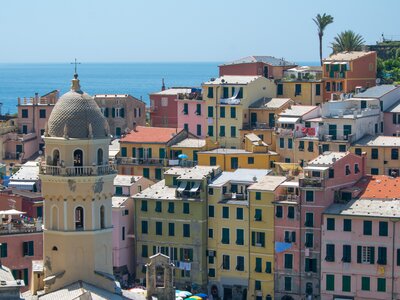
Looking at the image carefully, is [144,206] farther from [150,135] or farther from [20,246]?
[20,246]

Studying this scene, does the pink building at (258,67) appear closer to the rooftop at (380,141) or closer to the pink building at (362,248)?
the rooftop at (380,141)

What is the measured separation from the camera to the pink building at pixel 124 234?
9656 centimetres

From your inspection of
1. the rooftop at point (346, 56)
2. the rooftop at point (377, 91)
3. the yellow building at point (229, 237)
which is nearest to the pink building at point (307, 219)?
the yellow building at point (229, 237)

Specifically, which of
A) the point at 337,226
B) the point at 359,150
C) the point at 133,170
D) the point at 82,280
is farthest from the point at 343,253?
the point at 82,280

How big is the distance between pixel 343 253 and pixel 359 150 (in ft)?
40.0

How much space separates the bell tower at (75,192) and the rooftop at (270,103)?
5408 centimetres

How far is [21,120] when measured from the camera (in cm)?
11950

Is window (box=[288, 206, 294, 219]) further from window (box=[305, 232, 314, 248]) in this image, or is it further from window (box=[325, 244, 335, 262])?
window (box=[325, 244, 335, 262])

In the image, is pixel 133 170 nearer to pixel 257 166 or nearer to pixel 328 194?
→ pixel 257 166

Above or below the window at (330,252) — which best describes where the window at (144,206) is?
above

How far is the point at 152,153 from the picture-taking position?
351 ft

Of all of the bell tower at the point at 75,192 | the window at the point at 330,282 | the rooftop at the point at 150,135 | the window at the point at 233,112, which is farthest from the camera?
the window at the point at 233,112

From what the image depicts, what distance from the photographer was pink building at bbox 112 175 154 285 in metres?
96.6

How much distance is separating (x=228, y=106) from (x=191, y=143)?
458cm
